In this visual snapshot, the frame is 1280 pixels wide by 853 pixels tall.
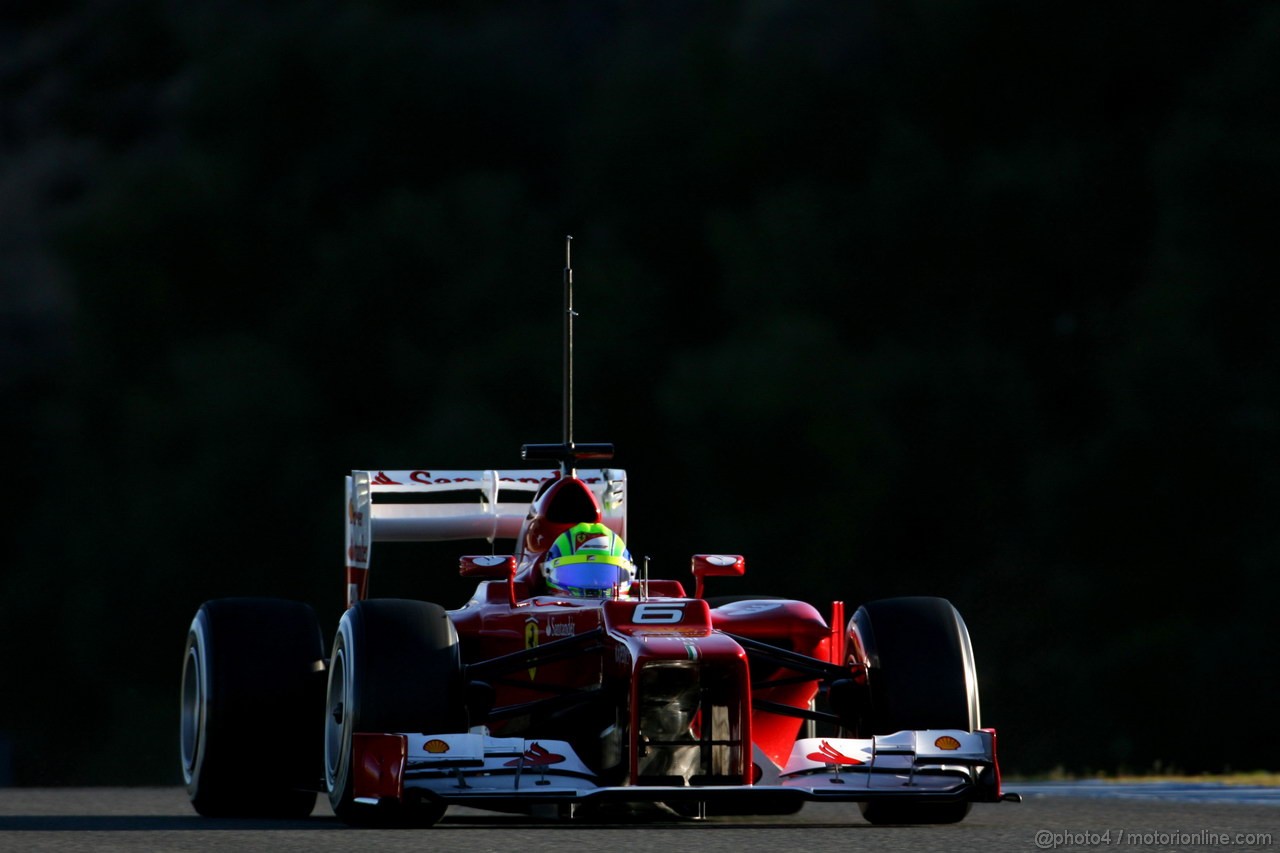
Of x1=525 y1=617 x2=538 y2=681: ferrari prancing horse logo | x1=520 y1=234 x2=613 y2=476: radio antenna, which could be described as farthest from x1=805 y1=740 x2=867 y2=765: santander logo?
x1=520 y1=234 x2=613 y2=476: radio antenna

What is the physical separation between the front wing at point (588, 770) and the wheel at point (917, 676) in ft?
0.51

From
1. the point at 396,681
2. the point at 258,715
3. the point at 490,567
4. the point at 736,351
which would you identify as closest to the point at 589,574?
the point at 490,567

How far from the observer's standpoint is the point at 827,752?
960 centimetres

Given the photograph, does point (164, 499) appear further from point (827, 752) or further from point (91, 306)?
point (827, 752)

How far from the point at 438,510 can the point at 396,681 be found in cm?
421

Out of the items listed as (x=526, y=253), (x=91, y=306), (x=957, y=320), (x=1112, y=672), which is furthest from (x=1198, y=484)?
(x=91, y=306)

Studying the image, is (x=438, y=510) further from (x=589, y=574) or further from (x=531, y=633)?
(x=531, y=633)

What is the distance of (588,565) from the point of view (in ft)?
37.6

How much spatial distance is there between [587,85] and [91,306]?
9686 millimetres

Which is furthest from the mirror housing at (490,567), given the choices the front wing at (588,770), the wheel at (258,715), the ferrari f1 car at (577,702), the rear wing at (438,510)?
the front wing at (588,770)

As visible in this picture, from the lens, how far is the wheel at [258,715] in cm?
1137

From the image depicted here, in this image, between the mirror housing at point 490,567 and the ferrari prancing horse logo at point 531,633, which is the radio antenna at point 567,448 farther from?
the ferrari prancing horse logo at point 531,633

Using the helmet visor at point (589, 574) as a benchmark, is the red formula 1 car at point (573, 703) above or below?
below

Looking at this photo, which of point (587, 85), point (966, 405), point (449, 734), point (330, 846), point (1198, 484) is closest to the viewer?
point (330, 846)
